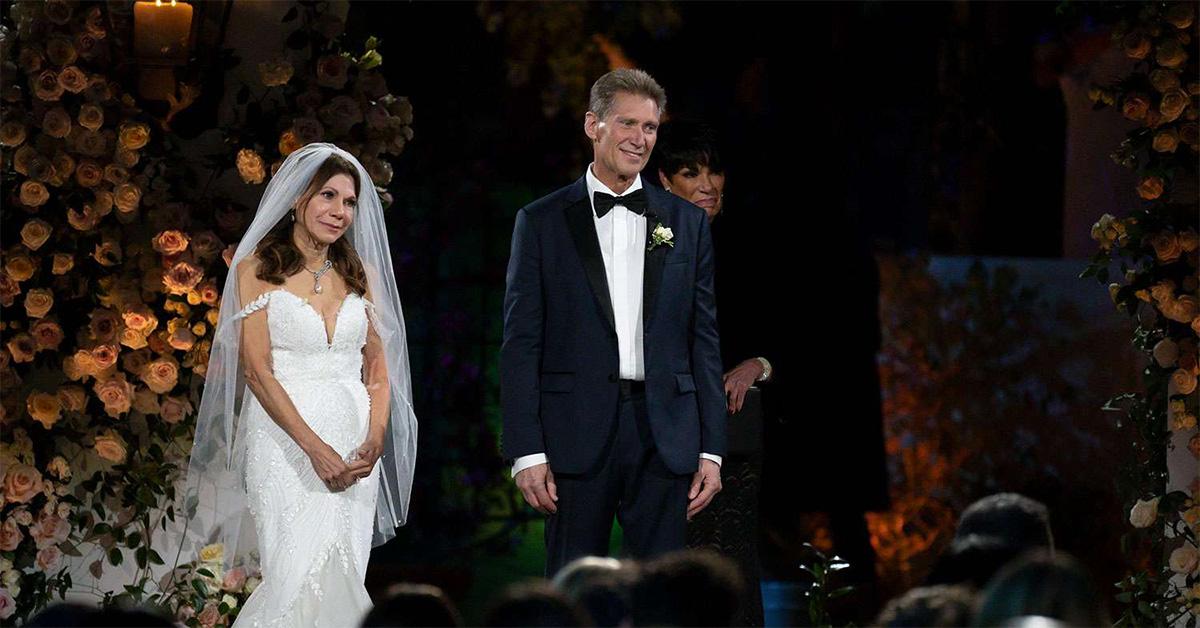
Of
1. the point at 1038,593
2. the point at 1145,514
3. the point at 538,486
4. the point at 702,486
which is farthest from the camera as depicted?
the point at 1145,514

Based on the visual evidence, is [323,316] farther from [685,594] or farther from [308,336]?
[685,594]

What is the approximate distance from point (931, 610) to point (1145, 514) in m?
2.92

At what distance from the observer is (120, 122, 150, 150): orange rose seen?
4.39 m

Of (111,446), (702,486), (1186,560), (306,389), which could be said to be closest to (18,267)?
(111,446)

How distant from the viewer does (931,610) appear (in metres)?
1.50

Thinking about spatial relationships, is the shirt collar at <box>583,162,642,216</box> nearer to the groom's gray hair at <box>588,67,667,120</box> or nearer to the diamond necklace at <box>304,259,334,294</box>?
the groom's gray hair at <box>588,67,667,120</box>

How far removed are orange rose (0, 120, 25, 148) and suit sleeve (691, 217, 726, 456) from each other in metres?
1.92

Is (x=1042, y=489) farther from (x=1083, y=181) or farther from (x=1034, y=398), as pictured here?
(x=1083, y=181)

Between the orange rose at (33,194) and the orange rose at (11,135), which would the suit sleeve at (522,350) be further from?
the orange rose at (11,135)

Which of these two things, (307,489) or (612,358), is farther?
(307,489)

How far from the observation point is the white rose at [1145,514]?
4.20 m

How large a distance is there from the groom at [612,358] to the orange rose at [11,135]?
1565 mm

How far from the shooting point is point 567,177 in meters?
7.14

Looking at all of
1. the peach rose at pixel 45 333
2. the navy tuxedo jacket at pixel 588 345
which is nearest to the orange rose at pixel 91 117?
the peach rose at pixel 45 333
